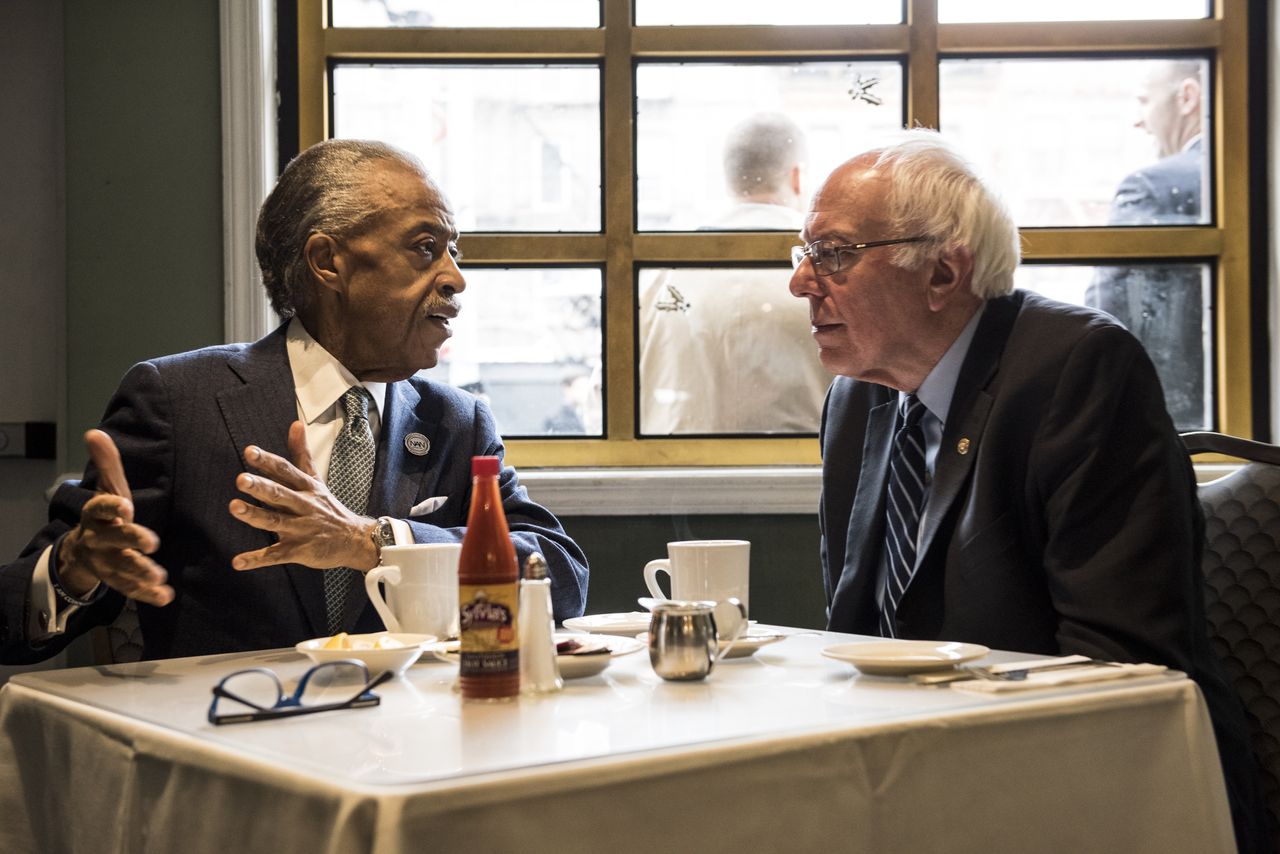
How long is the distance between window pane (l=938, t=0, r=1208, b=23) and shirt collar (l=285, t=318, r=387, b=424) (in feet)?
7.07

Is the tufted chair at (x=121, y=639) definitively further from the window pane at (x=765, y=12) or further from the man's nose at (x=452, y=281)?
the window pane at (x=765, y=12)

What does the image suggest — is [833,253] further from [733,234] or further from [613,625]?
[733,234]

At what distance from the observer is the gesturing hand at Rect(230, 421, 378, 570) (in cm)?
163

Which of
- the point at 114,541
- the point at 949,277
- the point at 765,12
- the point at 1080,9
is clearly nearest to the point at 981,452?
the point at 949,277

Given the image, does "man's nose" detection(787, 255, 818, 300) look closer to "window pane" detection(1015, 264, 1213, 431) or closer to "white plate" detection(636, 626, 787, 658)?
"white plate" detection(636, 626, 787, 658)

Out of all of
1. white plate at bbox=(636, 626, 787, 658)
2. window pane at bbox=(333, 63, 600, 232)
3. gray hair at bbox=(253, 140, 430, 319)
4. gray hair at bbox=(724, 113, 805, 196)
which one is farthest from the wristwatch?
gray hair at bbox=(724, 113, 805, 196)

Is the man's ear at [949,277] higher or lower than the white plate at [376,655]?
higher

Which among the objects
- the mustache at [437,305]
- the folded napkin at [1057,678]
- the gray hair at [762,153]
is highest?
the gray hair at [762,153]

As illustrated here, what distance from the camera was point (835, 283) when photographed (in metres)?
2.24

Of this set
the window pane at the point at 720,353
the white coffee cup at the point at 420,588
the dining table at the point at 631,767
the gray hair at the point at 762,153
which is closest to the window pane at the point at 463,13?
the gray hair at the point at 762,153

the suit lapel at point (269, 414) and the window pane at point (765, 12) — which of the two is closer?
the suit lapel at point (269, 414)

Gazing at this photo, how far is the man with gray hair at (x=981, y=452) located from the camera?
5.60 feet

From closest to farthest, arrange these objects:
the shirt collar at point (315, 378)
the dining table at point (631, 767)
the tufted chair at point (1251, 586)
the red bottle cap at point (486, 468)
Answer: the dining table at point (631, 767)
the red bottle cap at point (486, 468)
the tufted chair at point (1251, 586)
the shirt collar at point (315, 378)

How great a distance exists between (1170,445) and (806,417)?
1.68 metres
